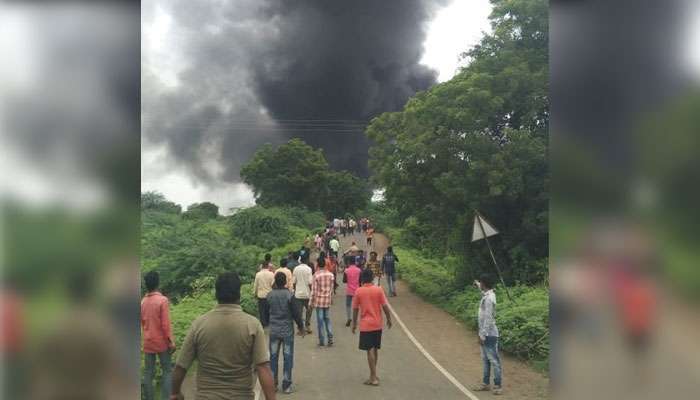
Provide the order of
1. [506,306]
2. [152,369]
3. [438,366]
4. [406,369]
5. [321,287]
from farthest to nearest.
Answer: [506,306]
[438,366]
[321,287]
[406,369]
[152,369]

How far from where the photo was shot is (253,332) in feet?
14.5

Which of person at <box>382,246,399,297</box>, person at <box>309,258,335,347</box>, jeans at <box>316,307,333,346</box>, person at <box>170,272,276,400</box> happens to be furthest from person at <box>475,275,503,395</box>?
person at <box>382,246,399,297</box>

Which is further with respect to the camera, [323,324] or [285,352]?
[323,324]

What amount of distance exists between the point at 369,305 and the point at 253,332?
16.0 ft

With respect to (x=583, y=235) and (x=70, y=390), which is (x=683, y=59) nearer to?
(x=583, y=235)

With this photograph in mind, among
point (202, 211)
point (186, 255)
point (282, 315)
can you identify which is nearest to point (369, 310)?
point (282, 315)

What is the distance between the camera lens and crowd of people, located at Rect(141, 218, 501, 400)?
14.3ft

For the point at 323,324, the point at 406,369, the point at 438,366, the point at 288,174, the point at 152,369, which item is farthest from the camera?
the point at 288,174

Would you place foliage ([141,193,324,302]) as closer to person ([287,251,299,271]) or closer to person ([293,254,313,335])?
person ([287,251,299,271])

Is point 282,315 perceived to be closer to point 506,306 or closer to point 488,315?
point 488,315

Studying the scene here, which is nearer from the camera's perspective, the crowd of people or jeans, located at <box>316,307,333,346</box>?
the crowd of people

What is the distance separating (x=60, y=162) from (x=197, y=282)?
15.5m

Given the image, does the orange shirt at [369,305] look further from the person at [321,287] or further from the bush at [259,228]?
the bush at [259,228]

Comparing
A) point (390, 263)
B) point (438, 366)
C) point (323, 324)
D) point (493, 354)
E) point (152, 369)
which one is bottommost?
point (438, 366)
